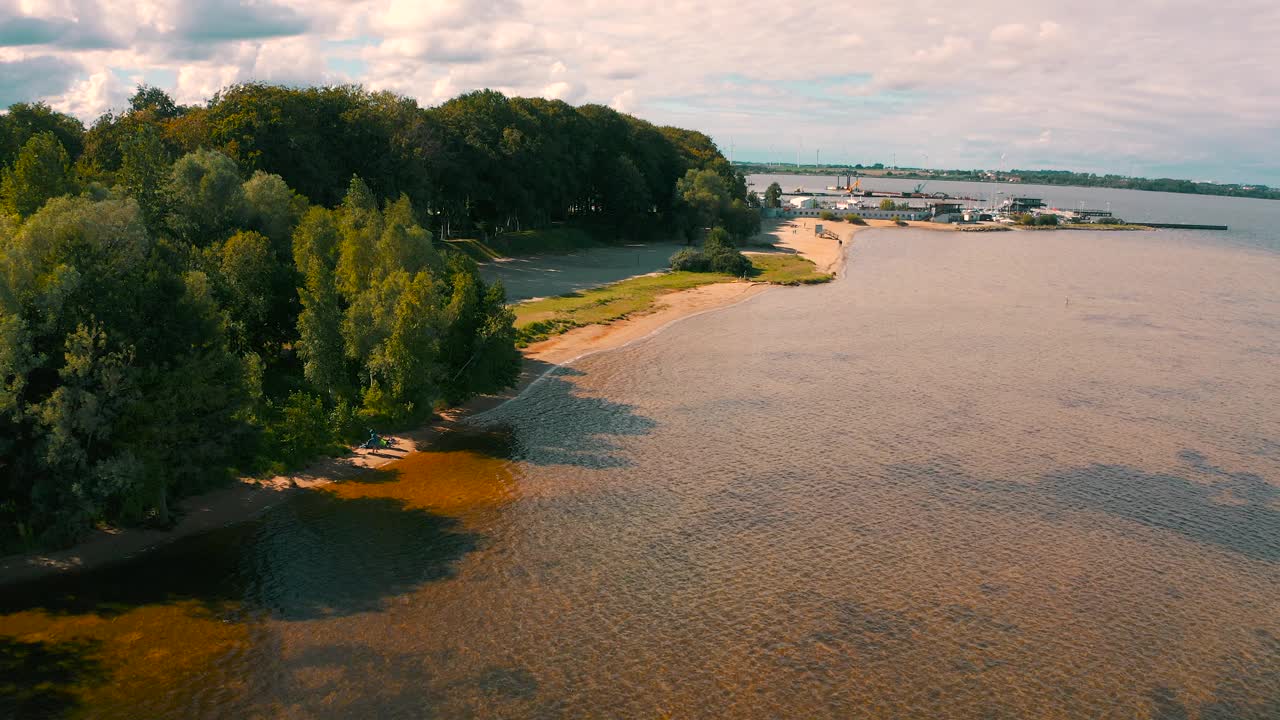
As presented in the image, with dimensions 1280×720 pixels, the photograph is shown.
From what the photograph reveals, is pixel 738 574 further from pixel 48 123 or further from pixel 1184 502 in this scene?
pixel 48 123

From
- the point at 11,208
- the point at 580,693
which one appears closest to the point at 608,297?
the point at 11,208

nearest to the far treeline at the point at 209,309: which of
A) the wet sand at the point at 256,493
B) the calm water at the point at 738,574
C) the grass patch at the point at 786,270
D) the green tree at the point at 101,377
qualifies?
the green tree at the point at 101,377

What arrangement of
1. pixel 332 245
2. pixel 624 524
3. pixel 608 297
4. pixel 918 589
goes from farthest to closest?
1. pixel 608 297
2. pixel 332 245
3. pixel 624 524
4. pixel 918 589

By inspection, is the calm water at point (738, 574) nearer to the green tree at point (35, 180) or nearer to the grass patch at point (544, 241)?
the green tree at point (35, 180)

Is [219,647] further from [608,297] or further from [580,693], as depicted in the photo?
[608,297]

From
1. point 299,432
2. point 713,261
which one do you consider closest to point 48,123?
point 299,432

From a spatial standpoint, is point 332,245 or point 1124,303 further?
point 1124,303
